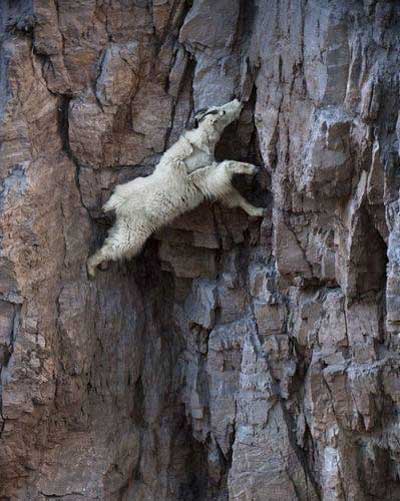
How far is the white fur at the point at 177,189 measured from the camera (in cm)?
920

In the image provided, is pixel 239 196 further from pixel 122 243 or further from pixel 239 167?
pixel 122 243

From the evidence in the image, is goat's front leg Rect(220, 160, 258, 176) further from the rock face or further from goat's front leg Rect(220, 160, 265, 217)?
the rock face

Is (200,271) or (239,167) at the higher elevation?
(239,167)

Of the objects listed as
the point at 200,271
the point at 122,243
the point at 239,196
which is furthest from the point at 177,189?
the point at 200,271

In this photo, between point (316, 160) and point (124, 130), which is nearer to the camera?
point (316, 160)

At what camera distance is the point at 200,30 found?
930 cm

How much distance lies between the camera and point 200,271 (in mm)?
9984

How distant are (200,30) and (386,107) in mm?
1708

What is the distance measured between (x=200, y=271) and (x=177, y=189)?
94cm

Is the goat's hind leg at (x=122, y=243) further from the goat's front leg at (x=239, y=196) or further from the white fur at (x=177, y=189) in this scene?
the goat's front leg at (x=239, y=196)

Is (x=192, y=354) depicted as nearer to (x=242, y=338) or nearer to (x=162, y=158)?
(x=242, y=338)

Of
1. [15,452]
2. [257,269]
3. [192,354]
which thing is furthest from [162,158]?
[15,452]

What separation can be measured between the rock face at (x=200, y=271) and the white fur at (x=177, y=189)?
0.25 meters

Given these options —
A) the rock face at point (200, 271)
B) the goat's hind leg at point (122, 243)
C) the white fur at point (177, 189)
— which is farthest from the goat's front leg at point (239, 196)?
Result: the goat's hind leg at point (122, 243)
